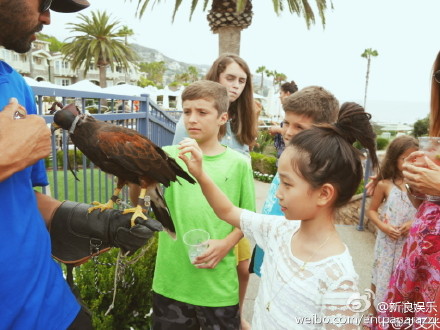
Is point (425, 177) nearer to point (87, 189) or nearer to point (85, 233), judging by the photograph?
point (85, 233)

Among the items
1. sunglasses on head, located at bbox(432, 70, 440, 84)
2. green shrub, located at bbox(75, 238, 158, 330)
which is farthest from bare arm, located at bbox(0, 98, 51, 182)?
sunglasses on head, located at bbox(432, 70, 440, 84)

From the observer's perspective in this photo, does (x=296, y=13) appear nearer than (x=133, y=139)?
No

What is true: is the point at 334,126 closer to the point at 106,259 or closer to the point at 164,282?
the point at 164,282

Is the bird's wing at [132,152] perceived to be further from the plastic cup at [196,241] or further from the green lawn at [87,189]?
the green lawn at [87,189]

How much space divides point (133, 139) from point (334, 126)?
108cm

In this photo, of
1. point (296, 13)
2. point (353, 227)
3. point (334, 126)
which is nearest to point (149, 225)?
point (334, 126)

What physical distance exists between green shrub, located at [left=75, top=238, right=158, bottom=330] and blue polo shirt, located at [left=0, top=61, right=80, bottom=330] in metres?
1.16

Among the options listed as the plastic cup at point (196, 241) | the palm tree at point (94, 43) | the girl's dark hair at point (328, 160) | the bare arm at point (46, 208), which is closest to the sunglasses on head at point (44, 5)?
the bare arm at point (46, 208)

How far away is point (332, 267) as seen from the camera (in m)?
1.33

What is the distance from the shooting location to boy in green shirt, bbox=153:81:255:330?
206 centimetres

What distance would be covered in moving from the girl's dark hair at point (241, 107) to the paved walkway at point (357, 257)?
1912mm

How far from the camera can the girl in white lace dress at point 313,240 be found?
1.31 meters

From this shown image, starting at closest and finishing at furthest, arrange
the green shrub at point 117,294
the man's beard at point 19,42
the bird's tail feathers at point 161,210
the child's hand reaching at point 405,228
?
the man's beard at point 19,42 < the bird's tail feathers at point 161,210 < the green shrub at point 117,294 < the child's hand reaching at point 405,228

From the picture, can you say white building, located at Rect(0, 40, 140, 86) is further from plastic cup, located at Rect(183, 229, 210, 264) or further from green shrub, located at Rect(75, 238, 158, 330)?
plastic cup, located at Rect(183, 229, 210, 264)
